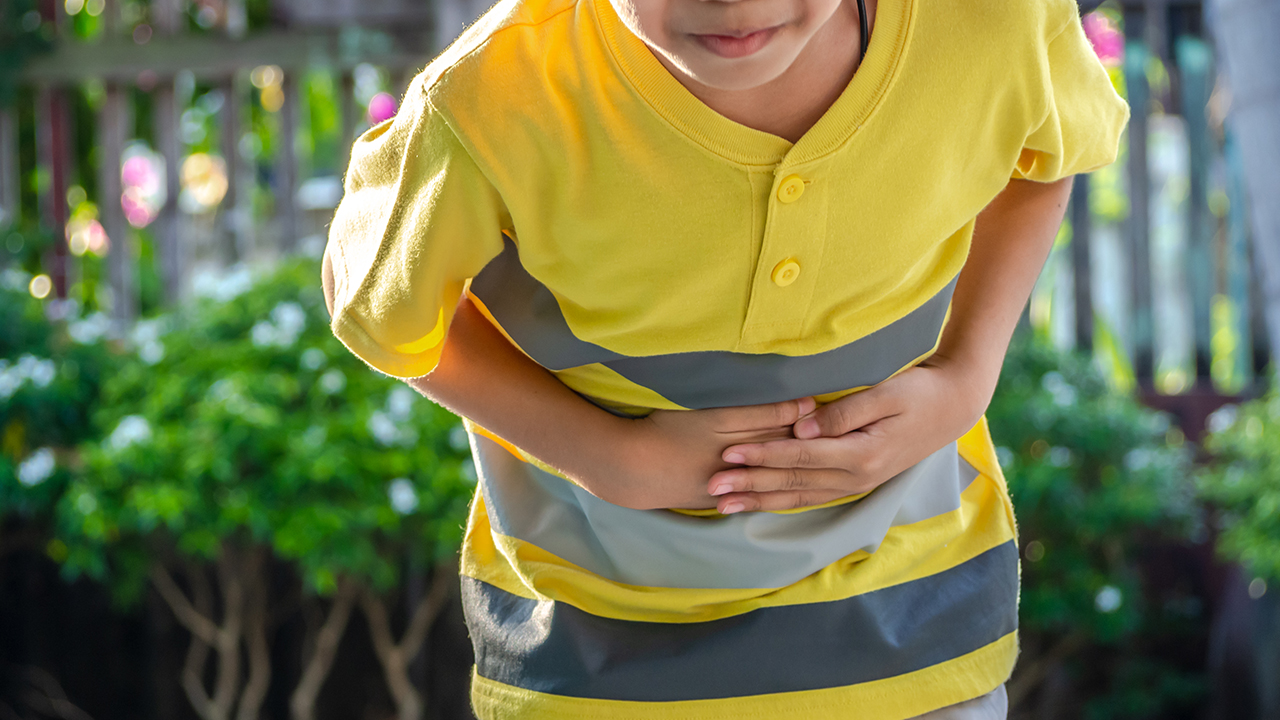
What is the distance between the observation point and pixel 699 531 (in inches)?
39.8

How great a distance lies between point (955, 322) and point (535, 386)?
0.45 metres

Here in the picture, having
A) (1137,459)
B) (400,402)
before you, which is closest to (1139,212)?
(1137,459)

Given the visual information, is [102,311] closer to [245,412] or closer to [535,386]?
[245,412]

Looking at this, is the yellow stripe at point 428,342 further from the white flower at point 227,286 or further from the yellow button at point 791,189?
the white flower at point 227,286

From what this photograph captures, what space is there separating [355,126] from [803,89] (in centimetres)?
310

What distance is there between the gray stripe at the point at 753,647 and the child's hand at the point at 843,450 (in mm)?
104

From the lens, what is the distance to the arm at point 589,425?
1.01 meters

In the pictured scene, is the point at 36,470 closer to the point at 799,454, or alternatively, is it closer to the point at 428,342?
the point at 428,342

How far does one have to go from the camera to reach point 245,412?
269 centimetres

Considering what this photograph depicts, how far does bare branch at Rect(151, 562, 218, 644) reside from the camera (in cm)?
295

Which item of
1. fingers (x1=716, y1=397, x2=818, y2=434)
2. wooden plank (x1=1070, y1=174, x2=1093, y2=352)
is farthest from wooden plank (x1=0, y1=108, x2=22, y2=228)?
fingers (x1=716, y1=397, x2=818, y2=434)

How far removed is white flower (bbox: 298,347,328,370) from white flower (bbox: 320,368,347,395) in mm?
47

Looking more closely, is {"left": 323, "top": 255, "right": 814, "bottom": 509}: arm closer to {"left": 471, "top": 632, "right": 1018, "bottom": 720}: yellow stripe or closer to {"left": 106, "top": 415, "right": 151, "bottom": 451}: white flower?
{"left": 471, "top": 632, "right": 1018, "bottom": 720}: yellow stripe

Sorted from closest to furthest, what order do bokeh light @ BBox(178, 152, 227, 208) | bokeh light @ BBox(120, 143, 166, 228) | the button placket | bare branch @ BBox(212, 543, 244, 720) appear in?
1. the button placket
2. bare branch @ BBox(212, 543, 244, 720)
3. bokeh light @ BBox(120, 143, 166, 228)
4. bokeh light @ BBox(178, 152, 227, 208)
